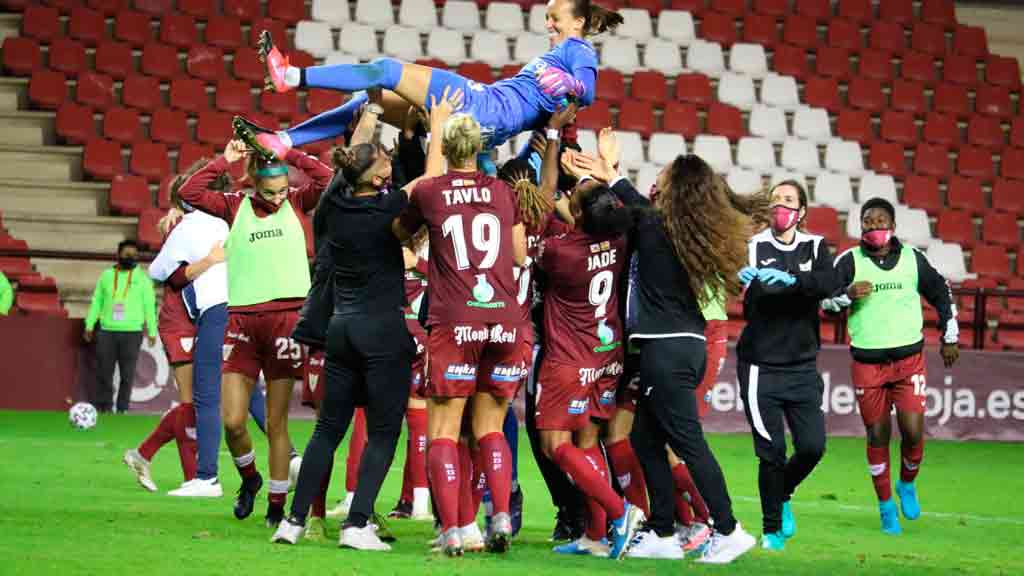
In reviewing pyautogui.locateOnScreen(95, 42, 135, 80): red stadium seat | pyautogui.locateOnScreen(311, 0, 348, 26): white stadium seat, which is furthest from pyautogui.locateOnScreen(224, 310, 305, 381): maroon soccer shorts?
pyautogui.locateOnScreen(311, 0, 348, 26): white stadium seat

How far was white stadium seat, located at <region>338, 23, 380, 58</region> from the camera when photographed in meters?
21.0

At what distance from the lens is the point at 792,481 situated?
8477mm

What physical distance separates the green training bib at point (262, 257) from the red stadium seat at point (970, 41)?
1756 centimetres

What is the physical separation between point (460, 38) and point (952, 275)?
24.4ft

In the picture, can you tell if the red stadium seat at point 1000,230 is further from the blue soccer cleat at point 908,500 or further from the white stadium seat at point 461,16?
the blue soccer cleat at point 908,500

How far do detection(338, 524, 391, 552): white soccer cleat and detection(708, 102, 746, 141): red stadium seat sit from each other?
47.9ft

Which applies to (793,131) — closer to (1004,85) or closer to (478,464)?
(1004,85)

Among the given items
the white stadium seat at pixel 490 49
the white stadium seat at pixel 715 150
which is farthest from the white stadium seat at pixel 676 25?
the white stadium seat at pixel 490 49

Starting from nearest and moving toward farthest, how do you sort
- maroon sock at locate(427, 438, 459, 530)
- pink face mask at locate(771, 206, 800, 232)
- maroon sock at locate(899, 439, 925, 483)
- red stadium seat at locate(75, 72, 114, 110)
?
maroon sock at locate(427, 438, 459, 530)
pink face mask at locate(771, 206, 800, 232)
maroon sock at locate(899, 439, 925, 483)
red stadium seat at locate(75, 72, 114, 110)

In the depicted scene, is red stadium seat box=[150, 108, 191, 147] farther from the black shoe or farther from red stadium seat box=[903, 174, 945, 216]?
the black shoe

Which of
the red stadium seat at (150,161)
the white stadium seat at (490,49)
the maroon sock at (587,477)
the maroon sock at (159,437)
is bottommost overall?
the maroon sock at (159,437)

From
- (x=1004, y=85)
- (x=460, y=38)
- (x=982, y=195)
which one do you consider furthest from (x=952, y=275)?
(x=460, y=38)

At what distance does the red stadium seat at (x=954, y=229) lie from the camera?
20703 mm

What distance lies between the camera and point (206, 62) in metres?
20.9
